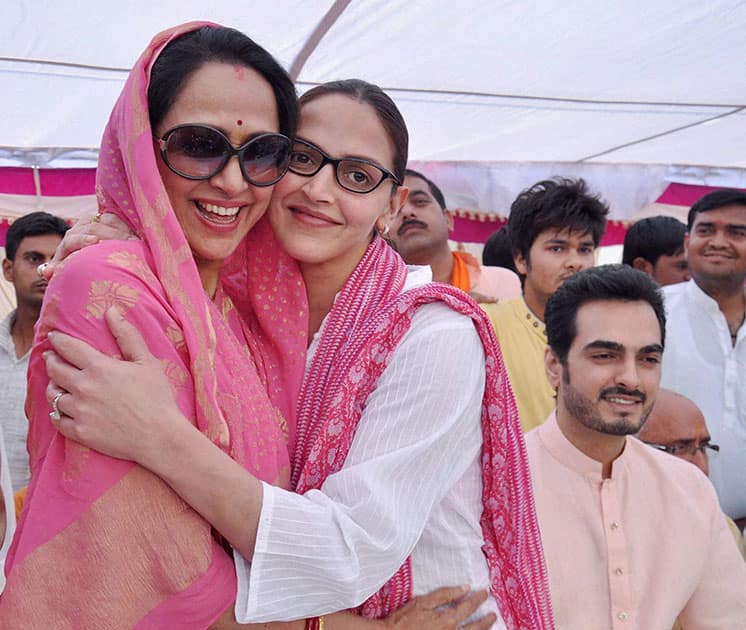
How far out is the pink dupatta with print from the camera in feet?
4.43

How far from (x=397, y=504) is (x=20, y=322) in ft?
11.0

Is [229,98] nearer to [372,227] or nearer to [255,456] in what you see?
[372,227]

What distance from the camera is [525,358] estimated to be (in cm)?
385

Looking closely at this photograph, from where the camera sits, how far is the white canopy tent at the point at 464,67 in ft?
12.2

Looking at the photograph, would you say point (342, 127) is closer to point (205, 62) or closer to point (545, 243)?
point (205, 62)

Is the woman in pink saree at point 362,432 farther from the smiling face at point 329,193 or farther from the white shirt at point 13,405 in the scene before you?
the white shirt at point 13,405

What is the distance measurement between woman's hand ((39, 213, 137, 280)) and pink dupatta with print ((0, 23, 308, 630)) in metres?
0.02

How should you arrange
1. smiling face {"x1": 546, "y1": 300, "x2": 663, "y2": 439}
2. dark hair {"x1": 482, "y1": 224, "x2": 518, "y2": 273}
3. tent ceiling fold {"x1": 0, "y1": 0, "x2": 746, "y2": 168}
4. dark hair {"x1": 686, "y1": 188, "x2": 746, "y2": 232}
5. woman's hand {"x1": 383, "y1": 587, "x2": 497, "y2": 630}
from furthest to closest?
dark hair {"x1": 482, "y1": 224, "x2": 518, "y2": 273}
dark hair {"x1": 686, "y1": 188, "x2": 746, "y2": 232}
tent ceiling fold {"x1": 0, "y1": 0, "x2": 746, "y2": 168}
smiling face {"x1": 546, "y1": 300, "x2": 663, "y2": 439}
woman's hand {"x1": 383, "y1": 587, "x2": 497, "y2": 630}

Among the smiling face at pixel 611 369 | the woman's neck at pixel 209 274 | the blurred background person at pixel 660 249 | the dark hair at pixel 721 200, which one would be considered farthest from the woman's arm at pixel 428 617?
the blurred background person at pixel 660 249

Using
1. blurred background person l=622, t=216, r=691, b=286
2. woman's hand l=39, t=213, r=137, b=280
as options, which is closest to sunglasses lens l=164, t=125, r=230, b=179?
woman's hand l=39, t=213, r=137, b=280

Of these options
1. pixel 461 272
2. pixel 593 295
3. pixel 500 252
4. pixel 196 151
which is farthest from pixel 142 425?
pixel 500 252

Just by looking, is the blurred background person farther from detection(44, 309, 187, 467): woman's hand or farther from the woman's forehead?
detection(44, 309, 187, 467): woman's hand

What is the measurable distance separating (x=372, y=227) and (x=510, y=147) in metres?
4.59

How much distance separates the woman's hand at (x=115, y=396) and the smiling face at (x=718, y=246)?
12.5ft
